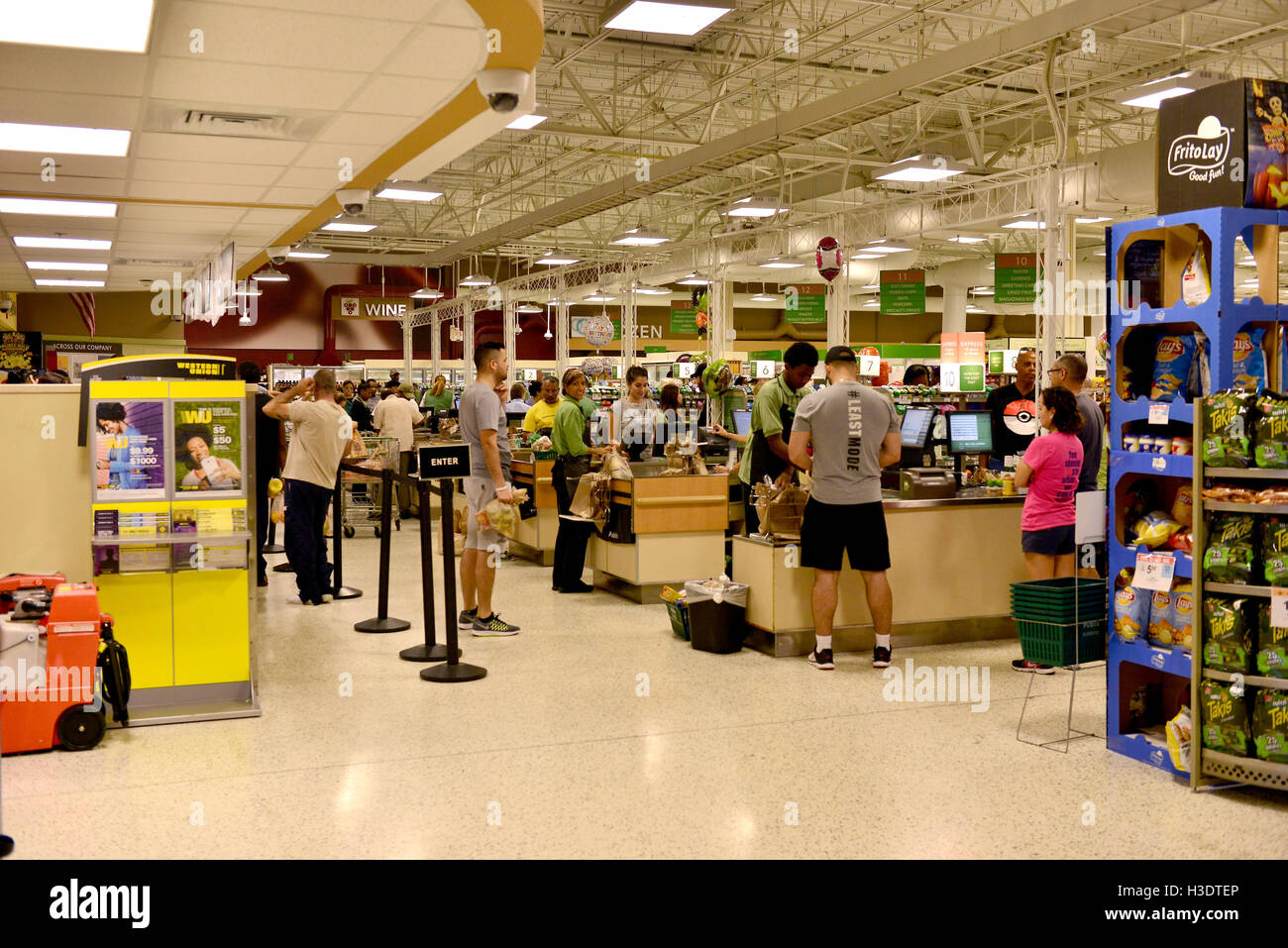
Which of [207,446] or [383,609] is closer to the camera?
[207,446]

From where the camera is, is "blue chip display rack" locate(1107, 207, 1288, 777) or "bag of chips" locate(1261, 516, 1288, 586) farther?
"blue chip display rack" locate(1107, 207, 1288, 777)

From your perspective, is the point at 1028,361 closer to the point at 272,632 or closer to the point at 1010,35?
the point at 1010,35

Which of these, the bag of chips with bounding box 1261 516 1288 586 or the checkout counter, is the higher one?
the bag of chips with bounding box 1261 516 1288 586

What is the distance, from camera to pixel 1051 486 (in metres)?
6.17

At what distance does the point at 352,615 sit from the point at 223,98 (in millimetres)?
3713

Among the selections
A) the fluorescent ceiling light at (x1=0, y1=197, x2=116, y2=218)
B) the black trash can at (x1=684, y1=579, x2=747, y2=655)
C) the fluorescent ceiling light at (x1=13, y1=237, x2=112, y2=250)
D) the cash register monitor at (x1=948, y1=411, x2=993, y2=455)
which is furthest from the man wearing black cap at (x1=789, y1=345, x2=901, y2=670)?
the fluorescent ceiling light at (x1=13, y1=237, x2=112, y2=250)

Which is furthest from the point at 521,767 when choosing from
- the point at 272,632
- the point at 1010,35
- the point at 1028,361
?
the point at 1010,35

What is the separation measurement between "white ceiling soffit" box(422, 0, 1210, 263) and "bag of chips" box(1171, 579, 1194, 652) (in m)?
4.77

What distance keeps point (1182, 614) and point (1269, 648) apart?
417mm

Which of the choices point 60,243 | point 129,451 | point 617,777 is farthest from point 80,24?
point 60,243

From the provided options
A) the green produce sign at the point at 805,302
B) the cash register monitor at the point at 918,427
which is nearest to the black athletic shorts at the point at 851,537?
the cash register monitor at the point at 918,427

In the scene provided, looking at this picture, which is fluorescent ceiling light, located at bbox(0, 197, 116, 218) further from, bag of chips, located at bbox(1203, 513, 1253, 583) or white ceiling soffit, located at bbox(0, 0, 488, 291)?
bag of chips, located at bbox(1203, 513, 1253, 583)

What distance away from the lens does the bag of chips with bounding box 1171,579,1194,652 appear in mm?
4488

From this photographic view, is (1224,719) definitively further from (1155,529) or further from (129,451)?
(129,451)
